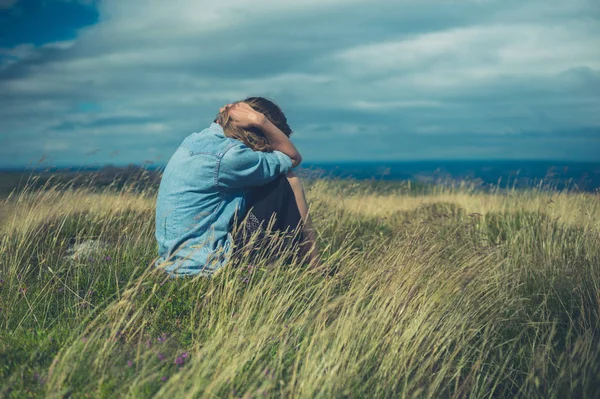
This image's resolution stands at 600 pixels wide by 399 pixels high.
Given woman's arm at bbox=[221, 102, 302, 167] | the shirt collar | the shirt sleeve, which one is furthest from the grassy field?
the shirt collar

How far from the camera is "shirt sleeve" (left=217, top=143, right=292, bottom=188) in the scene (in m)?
3.84

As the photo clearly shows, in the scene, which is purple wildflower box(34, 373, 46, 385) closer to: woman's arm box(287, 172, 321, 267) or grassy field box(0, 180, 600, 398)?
grassy field box(0, 180, 600, 398)

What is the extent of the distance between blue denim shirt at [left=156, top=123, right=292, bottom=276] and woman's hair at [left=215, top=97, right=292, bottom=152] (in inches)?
7.6

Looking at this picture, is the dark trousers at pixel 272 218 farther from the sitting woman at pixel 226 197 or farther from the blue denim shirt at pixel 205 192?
the blue denim shirt at pixel 205 192

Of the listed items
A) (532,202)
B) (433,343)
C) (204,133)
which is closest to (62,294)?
(204,133)

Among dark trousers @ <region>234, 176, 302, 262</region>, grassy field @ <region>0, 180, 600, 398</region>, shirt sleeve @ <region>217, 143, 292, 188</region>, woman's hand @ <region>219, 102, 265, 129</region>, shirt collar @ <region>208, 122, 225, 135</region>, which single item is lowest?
grassy field @ <region>0, 180, 600, 398</region>

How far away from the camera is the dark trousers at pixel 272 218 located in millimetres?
4027

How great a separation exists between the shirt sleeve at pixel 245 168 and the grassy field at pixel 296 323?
24.1 inches

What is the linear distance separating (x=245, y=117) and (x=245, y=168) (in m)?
0.57

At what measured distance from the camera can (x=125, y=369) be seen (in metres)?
2.61

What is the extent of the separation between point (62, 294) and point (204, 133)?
1593 millimetres

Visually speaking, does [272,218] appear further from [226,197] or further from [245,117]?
[245,117]

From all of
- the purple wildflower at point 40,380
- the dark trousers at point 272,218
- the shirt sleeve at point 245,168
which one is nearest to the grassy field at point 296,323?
the purple wildflower at point 40,380

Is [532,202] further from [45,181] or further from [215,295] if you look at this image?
[45,181]
